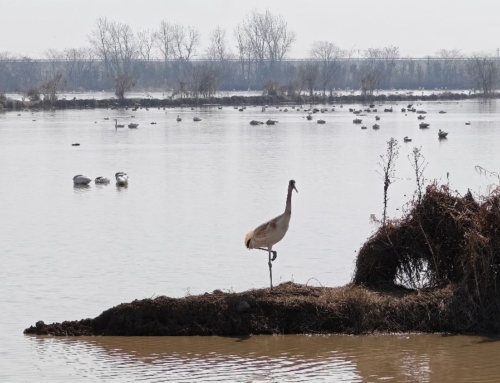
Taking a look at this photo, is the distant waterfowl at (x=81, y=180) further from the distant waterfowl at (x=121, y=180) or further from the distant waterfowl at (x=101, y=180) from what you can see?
the distant waterfowl at (x=121, y=180)

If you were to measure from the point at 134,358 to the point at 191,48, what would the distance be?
189 meters

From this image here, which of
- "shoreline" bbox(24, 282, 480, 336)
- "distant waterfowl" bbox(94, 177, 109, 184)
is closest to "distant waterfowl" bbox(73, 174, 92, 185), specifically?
"distant waterfowl" bbox(94, 177, 109, 184)

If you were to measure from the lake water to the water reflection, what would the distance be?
0.8 inches

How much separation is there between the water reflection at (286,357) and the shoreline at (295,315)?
13 cm

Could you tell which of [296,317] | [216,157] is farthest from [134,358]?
[216,157]

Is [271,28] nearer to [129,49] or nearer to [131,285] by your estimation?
[129,49]

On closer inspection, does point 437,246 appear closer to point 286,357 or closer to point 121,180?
point 286,357

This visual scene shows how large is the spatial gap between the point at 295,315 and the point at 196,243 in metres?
7.51

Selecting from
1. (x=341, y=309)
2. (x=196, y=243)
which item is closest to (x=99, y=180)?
(x=196, y=243)

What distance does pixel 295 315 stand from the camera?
1162 centimetres

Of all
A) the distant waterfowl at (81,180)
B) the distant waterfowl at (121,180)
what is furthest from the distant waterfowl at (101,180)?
the distant waterfowl at (121,180)

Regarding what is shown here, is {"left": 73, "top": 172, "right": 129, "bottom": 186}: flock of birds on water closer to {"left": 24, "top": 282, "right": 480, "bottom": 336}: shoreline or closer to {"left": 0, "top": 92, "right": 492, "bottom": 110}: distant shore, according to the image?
{"left": 24, "top": 282, "right": 480, "bottom": 336}: shoreline

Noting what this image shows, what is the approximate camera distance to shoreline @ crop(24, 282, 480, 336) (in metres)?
11.6

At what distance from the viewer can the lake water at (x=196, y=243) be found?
1087 cm
